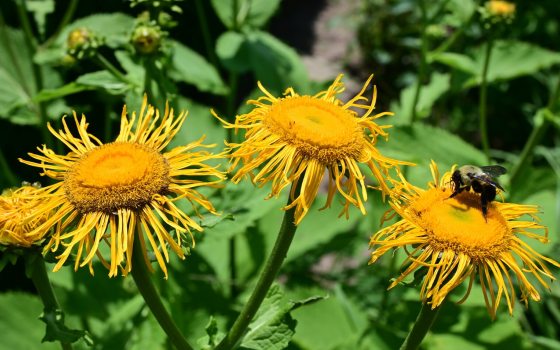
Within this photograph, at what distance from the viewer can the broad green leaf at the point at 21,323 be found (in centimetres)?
229

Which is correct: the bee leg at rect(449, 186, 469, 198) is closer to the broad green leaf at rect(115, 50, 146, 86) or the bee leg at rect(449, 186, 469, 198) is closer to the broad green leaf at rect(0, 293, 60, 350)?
the broad green leaf at rect(115, 50, 146, 86)

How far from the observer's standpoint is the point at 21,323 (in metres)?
2.33

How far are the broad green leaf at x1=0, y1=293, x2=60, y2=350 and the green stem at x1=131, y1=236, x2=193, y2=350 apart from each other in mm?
1114

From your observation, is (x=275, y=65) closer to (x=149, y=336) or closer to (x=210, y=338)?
(x=149, y=336)

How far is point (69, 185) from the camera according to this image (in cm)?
124

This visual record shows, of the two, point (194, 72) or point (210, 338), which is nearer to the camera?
point (210, 338)

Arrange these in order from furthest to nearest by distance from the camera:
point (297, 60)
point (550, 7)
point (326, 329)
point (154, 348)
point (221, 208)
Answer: point (550, 7) < point (297, 60) < point (326, 329) < point (221, 208) < point (154, 348)

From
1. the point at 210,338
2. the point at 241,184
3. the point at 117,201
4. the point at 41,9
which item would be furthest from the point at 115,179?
the point at 41,9

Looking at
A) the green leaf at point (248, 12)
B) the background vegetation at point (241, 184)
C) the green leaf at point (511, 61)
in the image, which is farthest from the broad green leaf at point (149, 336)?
the green leaf at point (511, 61)

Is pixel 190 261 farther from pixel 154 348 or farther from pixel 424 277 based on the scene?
pixel 424 277

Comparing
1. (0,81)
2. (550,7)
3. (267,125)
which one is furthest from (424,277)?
(550,7)

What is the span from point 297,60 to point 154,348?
1.42 metres

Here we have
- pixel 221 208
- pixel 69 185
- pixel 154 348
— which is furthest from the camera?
pixel 221 208

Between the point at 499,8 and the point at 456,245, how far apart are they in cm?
156
